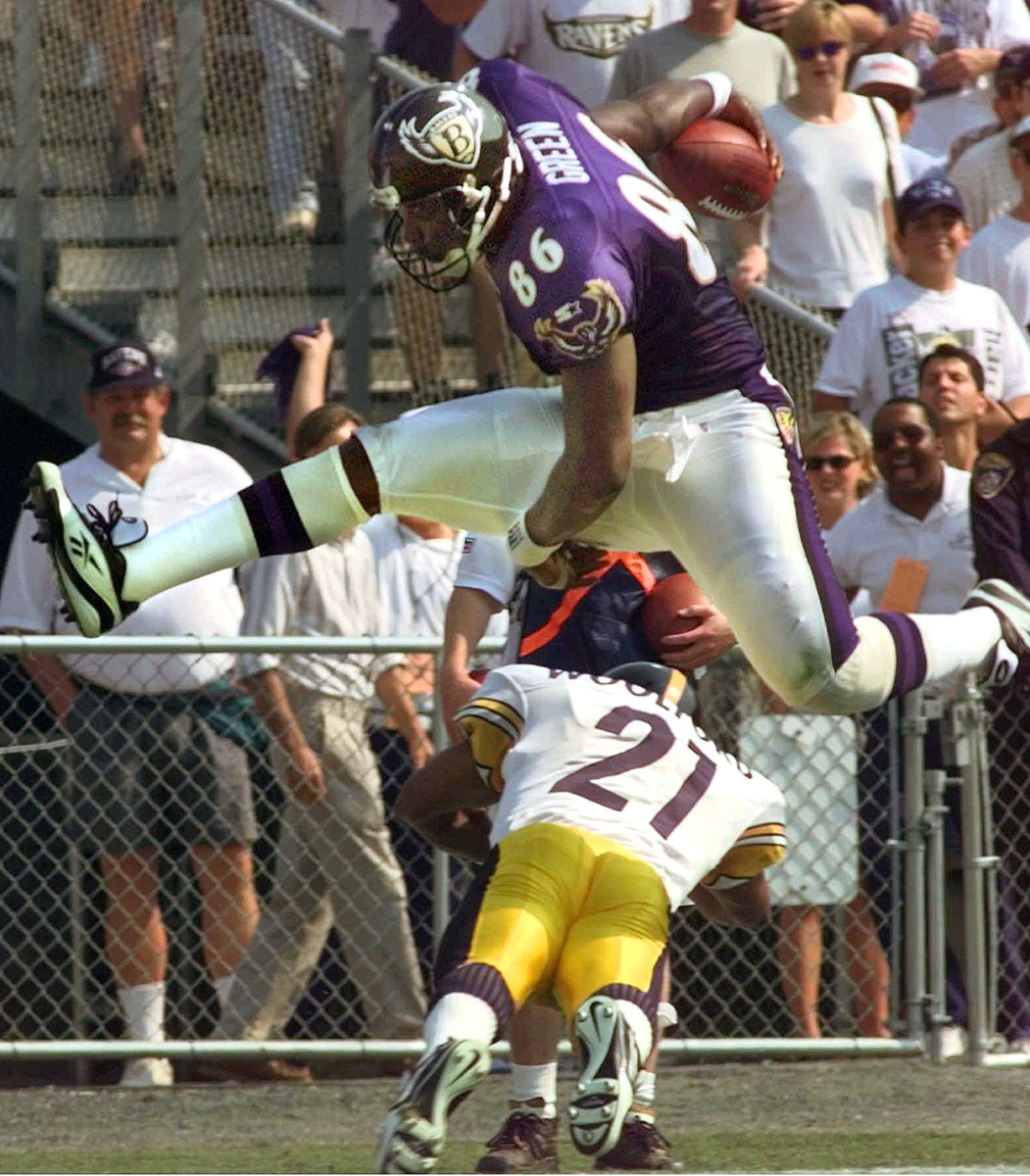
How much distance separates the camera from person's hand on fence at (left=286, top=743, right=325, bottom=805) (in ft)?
24.4

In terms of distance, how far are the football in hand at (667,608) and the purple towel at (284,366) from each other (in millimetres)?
2584

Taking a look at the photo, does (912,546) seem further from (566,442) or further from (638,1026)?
(638,1026)

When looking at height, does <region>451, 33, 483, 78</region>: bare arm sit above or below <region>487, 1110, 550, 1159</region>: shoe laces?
above

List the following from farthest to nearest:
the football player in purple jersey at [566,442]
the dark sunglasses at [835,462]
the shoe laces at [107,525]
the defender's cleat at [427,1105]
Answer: the dark sunglasses at [835,462] → the shoe laces at [107,525] → the football player in purple jersey at [566,442] → the defender's cleat at [427,1105]

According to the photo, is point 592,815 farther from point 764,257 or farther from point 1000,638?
point 764,257

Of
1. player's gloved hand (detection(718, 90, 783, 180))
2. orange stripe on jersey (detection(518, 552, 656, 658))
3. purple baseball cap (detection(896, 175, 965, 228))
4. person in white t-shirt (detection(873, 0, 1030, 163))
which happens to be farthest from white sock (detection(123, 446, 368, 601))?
person in white t-shirt (detection(873, 0, 1030, 163))

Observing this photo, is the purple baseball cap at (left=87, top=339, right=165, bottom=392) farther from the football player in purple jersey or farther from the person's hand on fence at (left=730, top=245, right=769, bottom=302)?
the person's hand on fence at (left=730, top=245, right=769, bottom=302)

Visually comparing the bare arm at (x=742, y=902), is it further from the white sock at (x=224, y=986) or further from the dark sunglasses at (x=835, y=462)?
the dark sunglasses at (x=835, y=462)

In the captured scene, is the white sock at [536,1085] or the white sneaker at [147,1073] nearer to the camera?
the white sock at [536,1085]

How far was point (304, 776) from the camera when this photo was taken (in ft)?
24.4

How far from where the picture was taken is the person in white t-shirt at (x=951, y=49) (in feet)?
35.3

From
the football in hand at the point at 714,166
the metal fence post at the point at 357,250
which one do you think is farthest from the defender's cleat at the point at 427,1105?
the metal fence post at the point at 357,250

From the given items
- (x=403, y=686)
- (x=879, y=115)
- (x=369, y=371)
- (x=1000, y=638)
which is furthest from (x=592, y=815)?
(x=879, y=115)

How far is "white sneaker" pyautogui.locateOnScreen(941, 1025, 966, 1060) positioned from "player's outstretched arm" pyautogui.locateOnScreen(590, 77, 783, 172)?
9.72 feet
